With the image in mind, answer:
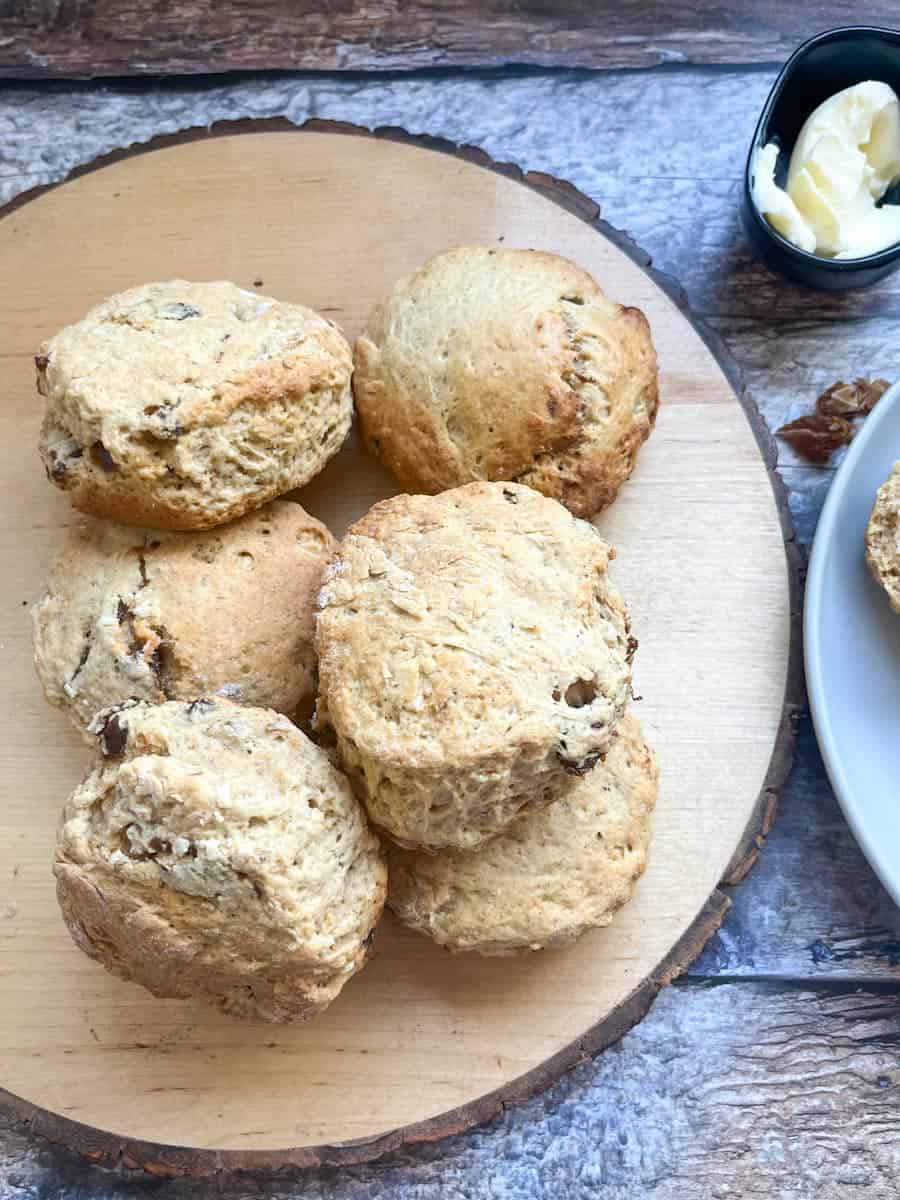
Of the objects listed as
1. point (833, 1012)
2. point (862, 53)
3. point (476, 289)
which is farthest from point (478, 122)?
point (833, 1012)

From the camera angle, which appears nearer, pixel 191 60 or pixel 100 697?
pixel 100 697

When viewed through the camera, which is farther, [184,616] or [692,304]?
[692,304]

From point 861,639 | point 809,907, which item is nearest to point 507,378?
point 861,639

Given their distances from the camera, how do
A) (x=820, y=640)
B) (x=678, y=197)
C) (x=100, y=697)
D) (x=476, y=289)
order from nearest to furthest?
1. (x=100, y=697)
2. (x=476, y=289)
3. (x=820, y=640)
4. (x=678, y=197)

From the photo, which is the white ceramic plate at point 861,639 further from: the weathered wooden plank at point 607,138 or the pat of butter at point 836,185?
the pat of butter at point 836,185

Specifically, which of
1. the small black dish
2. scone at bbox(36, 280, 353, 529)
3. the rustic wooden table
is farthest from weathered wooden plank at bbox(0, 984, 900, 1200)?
the small black dish

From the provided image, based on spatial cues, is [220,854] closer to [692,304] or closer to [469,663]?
[469,663]

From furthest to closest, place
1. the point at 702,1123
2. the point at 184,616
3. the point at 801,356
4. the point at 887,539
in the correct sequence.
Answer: the point at 801,356 → the point at 702,1123 → the point at 887,539 → the point at 184,616

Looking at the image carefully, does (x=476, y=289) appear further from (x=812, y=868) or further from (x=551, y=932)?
(x=812, y=868)
